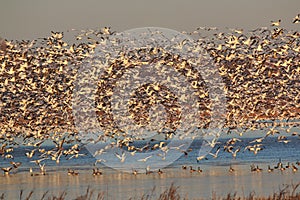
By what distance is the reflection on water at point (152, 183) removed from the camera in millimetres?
33781

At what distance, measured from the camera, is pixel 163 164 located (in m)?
54.1

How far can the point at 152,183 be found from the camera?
38375 millimetres

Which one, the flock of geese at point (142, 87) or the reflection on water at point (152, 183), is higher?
the flock of geese at point (142, 87)

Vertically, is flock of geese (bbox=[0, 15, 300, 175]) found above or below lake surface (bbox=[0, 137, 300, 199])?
above


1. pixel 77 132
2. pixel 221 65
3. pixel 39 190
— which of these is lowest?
pixel 39 190

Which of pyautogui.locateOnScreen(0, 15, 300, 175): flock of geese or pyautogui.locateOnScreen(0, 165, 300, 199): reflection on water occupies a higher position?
pyautogui.locateOnScreen(0, 15, 300, 175): flock of geese

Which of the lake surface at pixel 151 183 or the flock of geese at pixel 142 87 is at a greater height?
the flock of geese at pixel 142 87

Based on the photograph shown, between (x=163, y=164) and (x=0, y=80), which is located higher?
(x=0, y=80)

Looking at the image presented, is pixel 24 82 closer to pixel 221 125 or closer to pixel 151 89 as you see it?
pixel 151 89

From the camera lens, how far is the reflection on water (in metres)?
33.8

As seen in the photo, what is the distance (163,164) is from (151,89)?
17160 mm

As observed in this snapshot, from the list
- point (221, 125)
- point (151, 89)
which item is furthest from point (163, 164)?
point (151, 89)

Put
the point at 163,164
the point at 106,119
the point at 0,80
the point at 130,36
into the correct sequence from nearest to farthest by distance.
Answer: the point at 130,36
the point at 0,80
the point at 106,119
the point at 163,164

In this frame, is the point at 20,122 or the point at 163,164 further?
the point at 163,164
